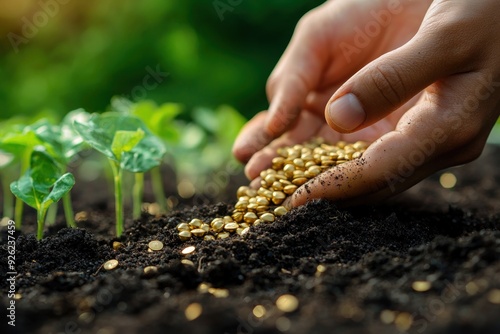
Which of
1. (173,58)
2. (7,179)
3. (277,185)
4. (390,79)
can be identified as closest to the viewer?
(390,79)

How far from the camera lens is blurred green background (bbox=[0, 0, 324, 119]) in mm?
5215

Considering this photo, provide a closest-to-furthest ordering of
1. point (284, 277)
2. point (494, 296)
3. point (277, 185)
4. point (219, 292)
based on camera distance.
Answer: point (494, 296), point (219, 292), point (284, 277), point (277, 185)

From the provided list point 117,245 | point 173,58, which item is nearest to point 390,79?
point 117,245

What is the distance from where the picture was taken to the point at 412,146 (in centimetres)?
177

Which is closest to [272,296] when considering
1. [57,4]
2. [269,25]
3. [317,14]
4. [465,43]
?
[465,43]

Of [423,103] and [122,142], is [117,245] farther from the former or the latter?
[423,103]

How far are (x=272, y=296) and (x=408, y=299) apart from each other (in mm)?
331

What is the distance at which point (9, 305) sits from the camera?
51.5 inches

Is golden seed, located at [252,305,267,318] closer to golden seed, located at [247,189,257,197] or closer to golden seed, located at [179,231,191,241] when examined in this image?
golden seed, located at [179,231,191,241]

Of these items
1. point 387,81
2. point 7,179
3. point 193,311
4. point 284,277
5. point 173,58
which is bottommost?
point 284,277

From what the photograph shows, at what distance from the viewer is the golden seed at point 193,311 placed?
1.18 metres

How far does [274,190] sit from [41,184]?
84 centimetres

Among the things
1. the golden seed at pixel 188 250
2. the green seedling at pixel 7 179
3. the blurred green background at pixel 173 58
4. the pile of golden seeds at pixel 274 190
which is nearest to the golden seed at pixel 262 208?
→ the pile of golden seeds at pixel 274 190

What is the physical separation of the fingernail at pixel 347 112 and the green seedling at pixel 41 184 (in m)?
0.89
